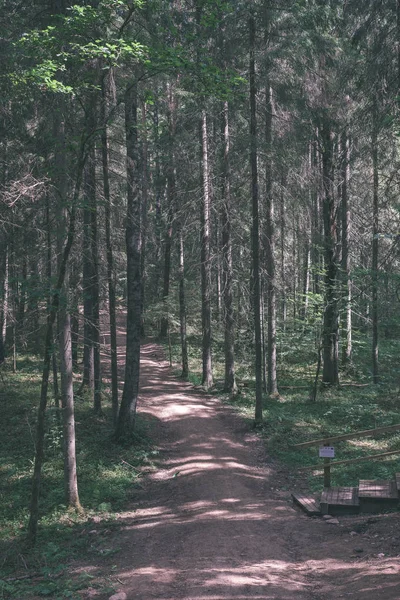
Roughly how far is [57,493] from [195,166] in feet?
59.8

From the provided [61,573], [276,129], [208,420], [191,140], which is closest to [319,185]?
[276,129]

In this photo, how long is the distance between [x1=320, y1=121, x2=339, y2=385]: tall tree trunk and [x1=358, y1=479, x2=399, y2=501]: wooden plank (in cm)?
1016

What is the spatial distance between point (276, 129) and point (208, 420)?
10924 mm

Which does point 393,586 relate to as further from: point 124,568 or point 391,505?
point 124,568

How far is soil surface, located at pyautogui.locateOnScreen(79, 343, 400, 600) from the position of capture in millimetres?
6797

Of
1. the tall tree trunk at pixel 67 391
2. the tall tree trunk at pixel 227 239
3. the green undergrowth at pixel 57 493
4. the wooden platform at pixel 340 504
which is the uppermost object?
the tall tree trunk at pixel 227 239

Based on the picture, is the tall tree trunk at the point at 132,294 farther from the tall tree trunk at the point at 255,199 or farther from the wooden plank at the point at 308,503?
the wooden plank at the point at 308,503

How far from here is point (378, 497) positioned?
934cm

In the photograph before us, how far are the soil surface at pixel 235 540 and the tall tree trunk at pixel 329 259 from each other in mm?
7531

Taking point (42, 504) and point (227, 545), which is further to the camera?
point (42, 504)

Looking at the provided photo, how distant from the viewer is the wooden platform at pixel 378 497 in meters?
9.27

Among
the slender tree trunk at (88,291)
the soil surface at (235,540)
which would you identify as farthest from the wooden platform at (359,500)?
the slender tree trunk at (88,291)

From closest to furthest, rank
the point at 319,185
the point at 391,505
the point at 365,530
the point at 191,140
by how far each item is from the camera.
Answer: the point at 365,530 → the point at 391,505 → the point at 319,185 → the point at 191,140

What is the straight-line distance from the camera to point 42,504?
1158cm
